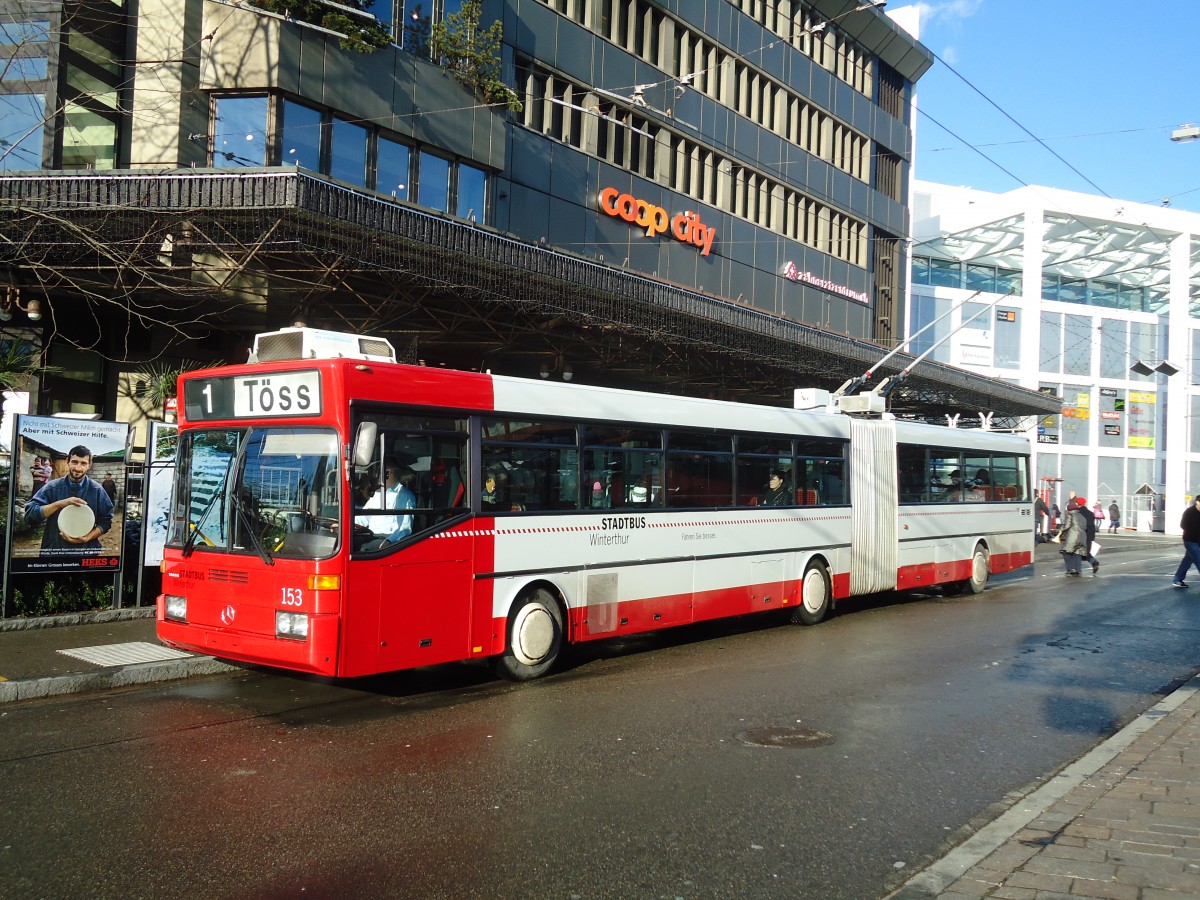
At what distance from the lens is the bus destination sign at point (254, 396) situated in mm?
8461

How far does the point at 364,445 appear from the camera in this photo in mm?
8273

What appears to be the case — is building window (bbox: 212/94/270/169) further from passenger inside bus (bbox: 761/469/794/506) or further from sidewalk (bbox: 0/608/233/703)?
passenger inside bus (bbox: 761/469/794/506)

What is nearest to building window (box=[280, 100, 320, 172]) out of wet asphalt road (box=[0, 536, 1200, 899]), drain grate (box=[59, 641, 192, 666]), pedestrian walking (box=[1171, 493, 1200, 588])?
drain grate (box=[59, 641, 192, 666])

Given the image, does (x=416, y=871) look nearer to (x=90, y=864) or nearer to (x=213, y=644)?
(x=90, y=864)

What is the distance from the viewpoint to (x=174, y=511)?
9195 mm

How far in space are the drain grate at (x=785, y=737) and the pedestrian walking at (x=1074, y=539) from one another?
1790 centimetres

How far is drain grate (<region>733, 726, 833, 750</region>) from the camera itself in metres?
7.51

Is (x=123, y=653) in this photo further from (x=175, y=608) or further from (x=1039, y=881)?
(x=1039, y=881)

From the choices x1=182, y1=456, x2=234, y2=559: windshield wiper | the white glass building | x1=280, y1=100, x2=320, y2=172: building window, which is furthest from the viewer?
the white glass building

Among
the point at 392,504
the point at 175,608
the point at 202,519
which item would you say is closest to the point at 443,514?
the point at 392,504

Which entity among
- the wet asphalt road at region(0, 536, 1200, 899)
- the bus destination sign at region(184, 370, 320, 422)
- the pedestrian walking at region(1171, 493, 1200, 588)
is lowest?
the wet asphalt road at region(0, 536, 1200, 899)

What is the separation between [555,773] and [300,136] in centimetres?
1458

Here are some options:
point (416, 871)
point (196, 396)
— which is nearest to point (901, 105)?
point (196, 396)

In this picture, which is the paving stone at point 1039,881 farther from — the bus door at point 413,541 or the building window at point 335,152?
the building window at point 335,152
